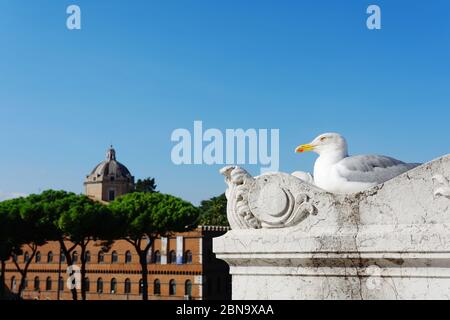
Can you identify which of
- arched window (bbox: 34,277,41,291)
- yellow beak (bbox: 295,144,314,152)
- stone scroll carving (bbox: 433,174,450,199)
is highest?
yellow beak (bbox: 295,144,314,152)

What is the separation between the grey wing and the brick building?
164 ft

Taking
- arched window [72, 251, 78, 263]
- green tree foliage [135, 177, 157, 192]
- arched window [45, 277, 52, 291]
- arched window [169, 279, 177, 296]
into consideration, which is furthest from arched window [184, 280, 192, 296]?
green tree foliage [135, 177, 157, 192]

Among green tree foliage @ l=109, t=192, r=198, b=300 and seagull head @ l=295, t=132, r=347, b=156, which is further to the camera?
green tree foliage @ l=109, t=192, r=198, b=300

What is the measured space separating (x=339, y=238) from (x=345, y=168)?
1.05 m

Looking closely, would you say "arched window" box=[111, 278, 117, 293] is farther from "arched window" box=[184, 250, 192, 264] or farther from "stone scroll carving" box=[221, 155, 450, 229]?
"stone scroll carving" box=[221, 155, 450, 229]

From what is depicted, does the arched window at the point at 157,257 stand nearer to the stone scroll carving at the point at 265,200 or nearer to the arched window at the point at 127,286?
the arched window at the point at 127,286

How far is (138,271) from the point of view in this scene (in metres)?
63.3

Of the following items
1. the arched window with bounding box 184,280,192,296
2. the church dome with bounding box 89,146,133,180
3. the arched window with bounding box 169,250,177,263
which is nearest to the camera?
the arched window with bounding box 184,280,192,296

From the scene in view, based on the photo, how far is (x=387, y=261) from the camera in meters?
5.20

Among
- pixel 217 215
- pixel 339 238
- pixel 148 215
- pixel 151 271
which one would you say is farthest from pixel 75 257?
pixel 339 238

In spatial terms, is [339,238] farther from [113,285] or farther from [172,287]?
[113,285]

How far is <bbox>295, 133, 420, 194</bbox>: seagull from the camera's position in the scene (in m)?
5.98

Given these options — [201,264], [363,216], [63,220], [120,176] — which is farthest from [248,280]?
[120,176]
